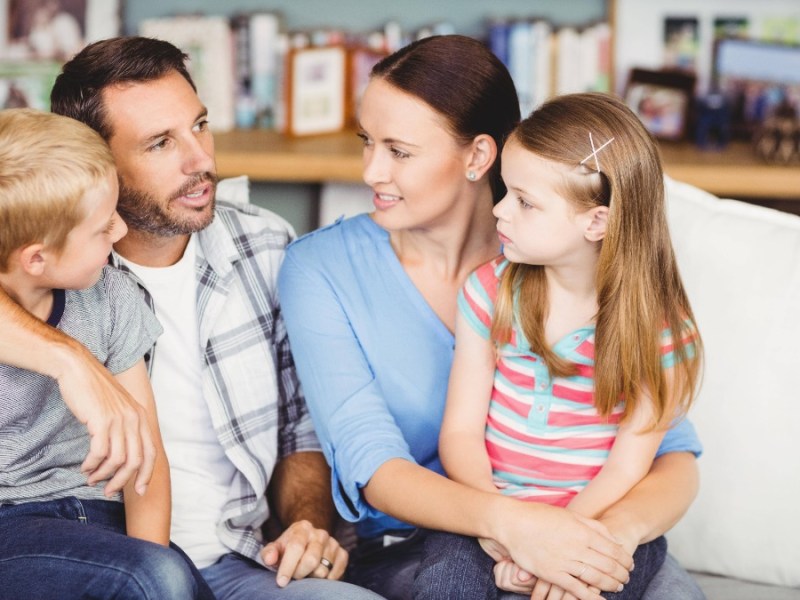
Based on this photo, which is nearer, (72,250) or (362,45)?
(72,250)

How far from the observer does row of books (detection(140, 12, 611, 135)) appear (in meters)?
3.04

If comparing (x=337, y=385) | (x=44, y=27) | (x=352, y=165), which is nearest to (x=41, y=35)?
(x=44, y=27)

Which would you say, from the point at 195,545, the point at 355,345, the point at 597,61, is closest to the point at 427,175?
the point at 355,345

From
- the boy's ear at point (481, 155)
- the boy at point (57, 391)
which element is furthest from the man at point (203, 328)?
the boy's ear at point (481, 155)

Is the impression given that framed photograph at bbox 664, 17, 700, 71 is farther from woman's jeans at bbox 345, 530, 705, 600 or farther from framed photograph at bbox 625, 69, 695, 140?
woman's jeans at bbox 345, 530, 705, 600

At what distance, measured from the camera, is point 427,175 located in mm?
1669

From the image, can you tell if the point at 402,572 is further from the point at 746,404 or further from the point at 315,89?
the point at 315,89

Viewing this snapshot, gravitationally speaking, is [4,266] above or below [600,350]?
above

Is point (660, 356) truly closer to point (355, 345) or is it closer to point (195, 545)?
point (355, 345)

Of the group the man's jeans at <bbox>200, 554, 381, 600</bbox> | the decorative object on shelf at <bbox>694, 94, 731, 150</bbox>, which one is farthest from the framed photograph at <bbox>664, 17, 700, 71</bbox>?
the man's jeans at <bbox>200, 554, 381, 600</bbox>

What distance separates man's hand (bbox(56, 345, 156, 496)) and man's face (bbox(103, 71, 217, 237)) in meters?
0.38

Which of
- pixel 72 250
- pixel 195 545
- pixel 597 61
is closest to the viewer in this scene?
pixel 72 250

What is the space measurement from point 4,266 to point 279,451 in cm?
66

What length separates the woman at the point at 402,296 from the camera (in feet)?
5.20
